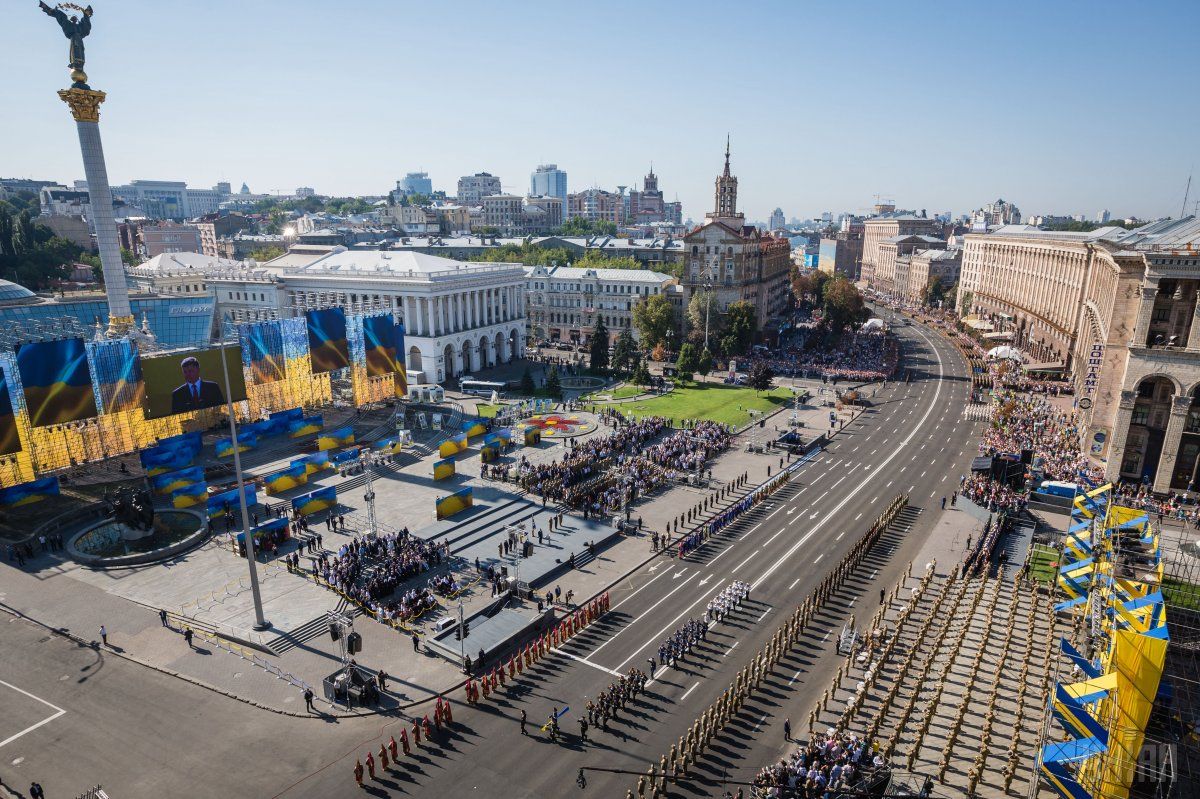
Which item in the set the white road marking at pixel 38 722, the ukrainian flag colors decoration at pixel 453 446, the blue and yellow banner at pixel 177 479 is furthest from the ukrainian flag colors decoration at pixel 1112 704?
the blue and yellow banner at pixel 177 479

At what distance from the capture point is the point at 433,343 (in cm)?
8512

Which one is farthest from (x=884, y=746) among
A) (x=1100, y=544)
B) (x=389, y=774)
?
(x=389, y=774)

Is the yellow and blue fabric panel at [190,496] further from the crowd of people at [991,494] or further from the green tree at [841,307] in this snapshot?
the green tree at [841,307]

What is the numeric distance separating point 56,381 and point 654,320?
224ft

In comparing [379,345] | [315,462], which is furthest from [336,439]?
[379,345]

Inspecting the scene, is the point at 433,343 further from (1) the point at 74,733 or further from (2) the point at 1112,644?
(2) the point at 1112,644

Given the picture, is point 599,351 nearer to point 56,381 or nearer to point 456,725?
point 56,381

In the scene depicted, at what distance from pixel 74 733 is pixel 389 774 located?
13060mm

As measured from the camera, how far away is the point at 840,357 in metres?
104

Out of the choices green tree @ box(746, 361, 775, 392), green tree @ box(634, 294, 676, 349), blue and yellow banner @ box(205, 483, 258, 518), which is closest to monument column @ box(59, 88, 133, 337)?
blue and yellow banner @ box(205, 483, 258, 518)

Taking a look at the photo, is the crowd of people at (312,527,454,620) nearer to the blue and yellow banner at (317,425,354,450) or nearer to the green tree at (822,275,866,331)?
the blue and yellow banner at (317,425,354,450)

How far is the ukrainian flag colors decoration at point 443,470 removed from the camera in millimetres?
54388

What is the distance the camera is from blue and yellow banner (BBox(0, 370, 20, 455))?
152 ft

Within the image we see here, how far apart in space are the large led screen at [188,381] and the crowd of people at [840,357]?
65797 millimetres
